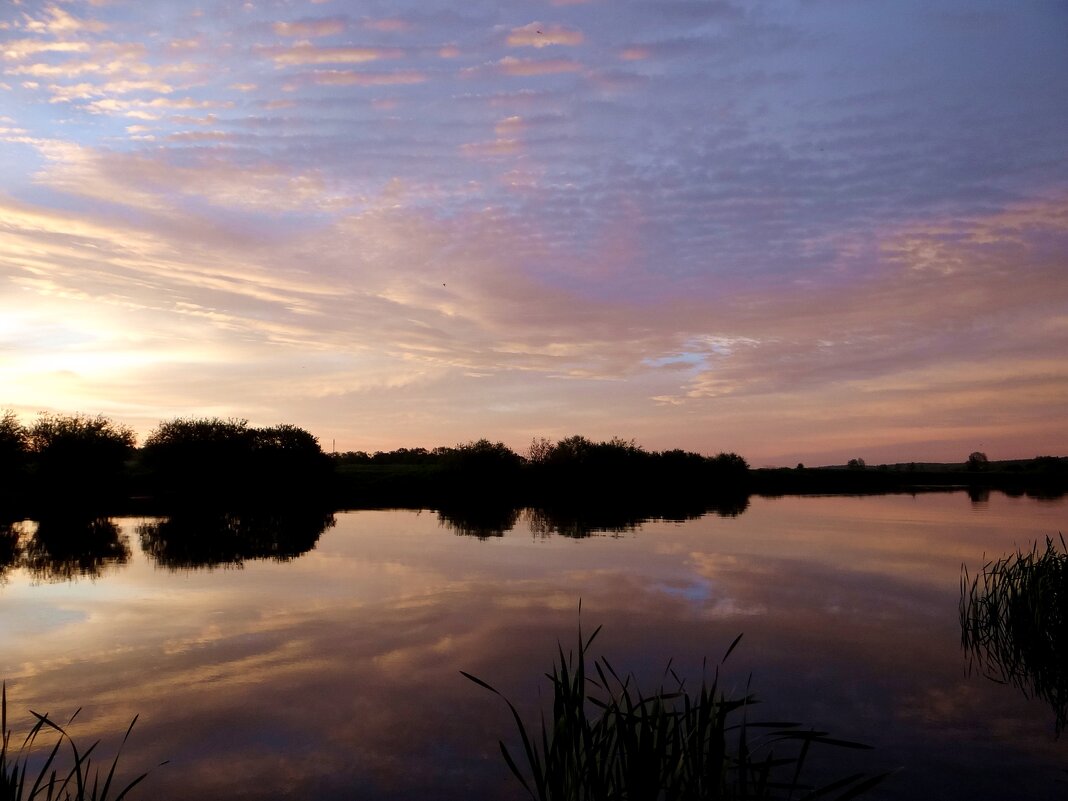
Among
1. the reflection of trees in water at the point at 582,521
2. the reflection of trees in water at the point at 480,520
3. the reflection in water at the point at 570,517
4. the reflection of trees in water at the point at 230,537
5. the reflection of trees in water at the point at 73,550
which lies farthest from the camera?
the reflection in water at the point at 570,517

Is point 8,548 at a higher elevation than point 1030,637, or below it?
higher

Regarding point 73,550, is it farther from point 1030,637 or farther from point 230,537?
point 1030,637

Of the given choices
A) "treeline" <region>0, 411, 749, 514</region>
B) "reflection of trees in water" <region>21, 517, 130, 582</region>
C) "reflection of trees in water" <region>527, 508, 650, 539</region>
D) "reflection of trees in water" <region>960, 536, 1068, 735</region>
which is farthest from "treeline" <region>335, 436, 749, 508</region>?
"reflection of trees in water" <region>960, 536, 1068, 735</region>

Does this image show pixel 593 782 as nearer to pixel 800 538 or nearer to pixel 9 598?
pixel 9 598

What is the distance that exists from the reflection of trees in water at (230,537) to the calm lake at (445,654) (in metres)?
0.44

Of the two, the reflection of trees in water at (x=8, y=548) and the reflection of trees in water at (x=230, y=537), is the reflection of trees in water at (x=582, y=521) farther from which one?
the reflection of trees in water at (x=8, y=548)

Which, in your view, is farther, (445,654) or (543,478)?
(543,478)

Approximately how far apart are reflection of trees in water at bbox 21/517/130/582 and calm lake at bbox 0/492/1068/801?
321 mm

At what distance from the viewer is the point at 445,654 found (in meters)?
16.4

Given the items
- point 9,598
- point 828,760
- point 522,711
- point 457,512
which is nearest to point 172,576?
point 9,598

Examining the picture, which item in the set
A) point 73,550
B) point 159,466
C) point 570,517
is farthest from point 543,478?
point 73,550

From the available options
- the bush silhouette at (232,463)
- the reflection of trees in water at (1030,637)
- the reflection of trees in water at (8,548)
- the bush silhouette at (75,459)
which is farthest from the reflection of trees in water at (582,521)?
the bush silhouette at (75,459)

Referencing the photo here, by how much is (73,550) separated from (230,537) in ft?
26.6

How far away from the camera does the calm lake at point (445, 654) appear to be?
10523 mm
